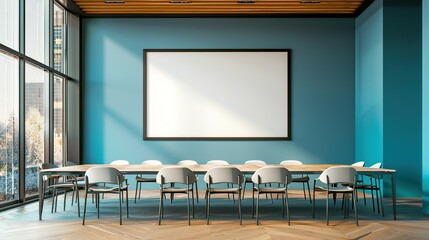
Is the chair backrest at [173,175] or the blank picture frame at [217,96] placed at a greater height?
the blank picture frame at [217,96]

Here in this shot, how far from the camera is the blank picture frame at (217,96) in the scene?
34.2 feet

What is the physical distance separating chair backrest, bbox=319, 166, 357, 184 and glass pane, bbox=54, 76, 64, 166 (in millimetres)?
5819

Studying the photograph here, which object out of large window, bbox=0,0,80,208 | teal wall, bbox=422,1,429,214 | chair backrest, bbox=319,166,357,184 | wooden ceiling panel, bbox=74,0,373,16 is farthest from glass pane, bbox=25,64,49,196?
teal wall, bbox=422,1,429,214

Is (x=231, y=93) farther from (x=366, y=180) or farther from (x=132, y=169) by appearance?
(x=132, y=169)

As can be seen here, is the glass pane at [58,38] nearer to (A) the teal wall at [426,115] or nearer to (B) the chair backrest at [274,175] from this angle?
(B) the chair backrest at [274,175]

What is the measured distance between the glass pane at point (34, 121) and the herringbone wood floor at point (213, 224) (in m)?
0.78

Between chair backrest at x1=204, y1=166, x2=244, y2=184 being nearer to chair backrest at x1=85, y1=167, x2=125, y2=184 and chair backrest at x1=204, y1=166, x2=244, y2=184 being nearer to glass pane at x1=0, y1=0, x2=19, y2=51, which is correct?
chair backrest at x1=85, y1=167, x2=125, y2=184

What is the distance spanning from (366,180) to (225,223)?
4.46 meters

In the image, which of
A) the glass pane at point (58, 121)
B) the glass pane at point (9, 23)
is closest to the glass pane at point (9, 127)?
the glass pane at point (9, 23)

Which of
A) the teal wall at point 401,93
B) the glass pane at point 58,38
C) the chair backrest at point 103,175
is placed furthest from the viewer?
the glass pane at point 58,38

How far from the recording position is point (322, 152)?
34.5 ft

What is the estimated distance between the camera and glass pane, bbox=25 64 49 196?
820 centimetres

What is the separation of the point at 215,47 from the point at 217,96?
1.06m

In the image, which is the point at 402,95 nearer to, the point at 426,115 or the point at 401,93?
the point at 401,93
